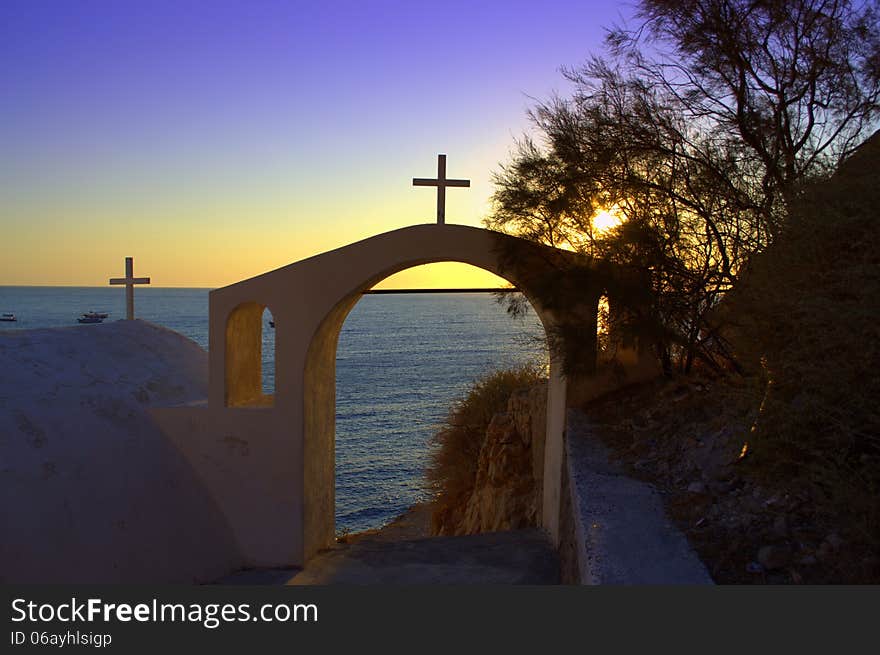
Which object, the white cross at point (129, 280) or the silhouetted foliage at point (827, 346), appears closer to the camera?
the silhouetted foliage at point (827, 346)

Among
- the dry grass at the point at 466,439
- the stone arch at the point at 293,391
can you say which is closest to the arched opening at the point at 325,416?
the stone arch at the point at 293,391

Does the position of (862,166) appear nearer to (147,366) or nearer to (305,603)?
(305,603)

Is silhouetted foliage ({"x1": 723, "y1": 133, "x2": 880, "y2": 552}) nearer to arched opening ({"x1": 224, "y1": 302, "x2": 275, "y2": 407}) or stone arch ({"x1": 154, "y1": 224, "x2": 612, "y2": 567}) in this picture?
stone arch ({"x1": 154, "y1": 224, "x2": 612, "y2": 567})

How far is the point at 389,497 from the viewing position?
25.9 metres

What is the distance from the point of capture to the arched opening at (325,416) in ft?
31.8

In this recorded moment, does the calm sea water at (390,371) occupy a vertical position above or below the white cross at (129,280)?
below

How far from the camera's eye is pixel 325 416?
11.0 metres

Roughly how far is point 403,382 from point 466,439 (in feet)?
117

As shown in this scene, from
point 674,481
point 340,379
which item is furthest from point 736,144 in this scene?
point 340,379

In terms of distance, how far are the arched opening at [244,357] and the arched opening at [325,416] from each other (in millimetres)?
791

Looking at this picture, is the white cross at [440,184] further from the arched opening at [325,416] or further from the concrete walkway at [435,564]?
the concrete walkway at [435,564]

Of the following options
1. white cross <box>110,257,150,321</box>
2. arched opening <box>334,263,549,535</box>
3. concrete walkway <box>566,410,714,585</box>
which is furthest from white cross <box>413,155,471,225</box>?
white cross <box>110,257,150,321</box>

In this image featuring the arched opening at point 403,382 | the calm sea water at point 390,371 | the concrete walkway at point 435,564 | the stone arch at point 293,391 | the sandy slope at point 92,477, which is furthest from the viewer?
the calm sea water at point 390,371

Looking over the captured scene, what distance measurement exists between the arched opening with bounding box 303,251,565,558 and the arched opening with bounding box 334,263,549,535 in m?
0.90
